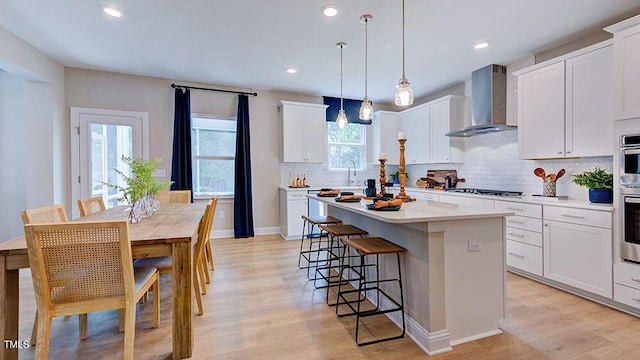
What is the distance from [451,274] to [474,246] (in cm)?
26

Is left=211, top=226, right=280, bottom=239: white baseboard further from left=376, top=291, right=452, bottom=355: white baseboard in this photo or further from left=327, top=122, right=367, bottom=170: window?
left=376, top=291, right=452, bottom=355: white baseboard

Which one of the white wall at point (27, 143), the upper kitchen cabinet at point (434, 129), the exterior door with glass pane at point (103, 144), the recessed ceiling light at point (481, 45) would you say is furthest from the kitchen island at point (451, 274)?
the white wall at point (27, 143)

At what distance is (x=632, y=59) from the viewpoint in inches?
94.6

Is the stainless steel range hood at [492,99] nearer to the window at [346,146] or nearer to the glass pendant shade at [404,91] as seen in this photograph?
the glass pendant shade at [404,91]

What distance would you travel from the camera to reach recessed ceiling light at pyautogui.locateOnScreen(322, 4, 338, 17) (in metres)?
2.66

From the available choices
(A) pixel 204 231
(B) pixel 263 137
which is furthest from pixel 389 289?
(B) pixel 263 137

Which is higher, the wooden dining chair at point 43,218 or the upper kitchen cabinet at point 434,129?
the upper kitchen cabinet at point 434,129

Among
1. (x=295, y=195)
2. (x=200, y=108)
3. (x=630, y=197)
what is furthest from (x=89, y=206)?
(x=630, y=197)

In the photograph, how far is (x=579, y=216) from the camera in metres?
2.71

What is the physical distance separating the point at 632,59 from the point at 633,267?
1.71m

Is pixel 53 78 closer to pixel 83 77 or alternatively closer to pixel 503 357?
pixel 83 77

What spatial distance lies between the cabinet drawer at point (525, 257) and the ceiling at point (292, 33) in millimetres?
2351

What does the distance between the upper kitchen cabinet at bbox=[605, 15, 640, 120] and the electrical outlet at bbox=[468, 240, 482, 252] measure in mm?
1799

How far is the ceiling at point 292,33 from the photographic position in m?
2.69
